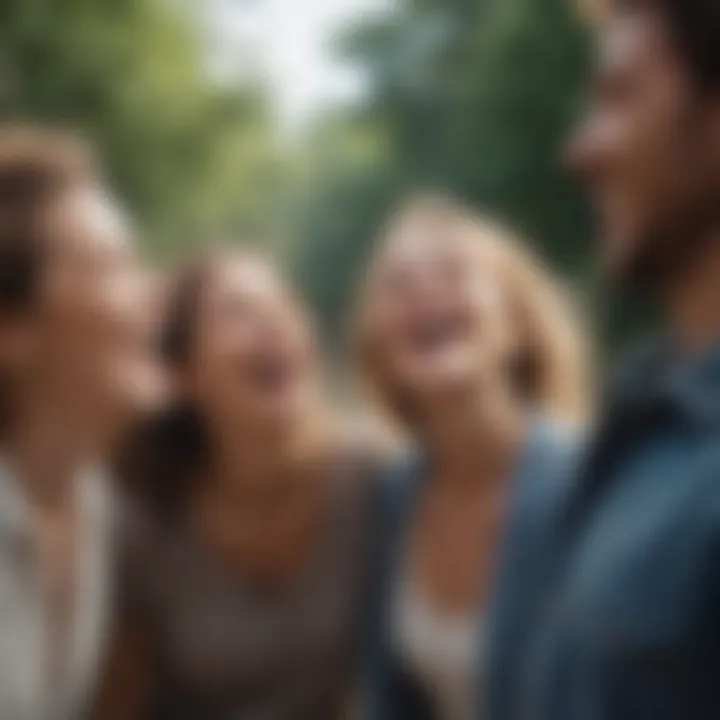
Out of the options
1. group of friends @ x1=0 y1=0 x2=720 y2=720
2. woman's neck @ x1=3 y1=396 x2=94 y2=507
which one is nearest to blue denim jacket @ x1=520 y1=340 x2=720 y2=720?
group of friends @ x1=0 y1=0 x2=720 y2=720

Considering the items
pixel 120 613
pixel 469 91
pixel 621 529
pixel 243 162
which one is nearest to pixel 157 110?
pixel 243 162

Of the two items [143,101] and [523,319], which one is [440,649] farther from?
[143,101]

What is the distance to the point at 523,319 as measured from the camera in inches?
33.1

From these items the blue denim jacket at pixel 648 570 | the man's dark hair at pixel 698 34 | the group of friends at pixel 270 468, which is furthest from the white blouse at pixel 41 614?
the man's dark hair at pixel 698 34

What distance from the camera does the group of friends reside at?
839 mm

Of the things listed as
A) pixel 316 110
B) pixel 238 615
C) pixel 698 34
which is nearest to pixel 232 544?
pixel 238 615

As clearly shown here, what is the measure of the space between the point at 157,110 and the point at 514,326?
0.25m

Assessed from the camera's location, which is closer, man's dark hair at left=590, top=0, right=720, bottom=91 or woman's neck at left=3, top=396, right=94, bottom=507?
man's dark hair at left=590, top=0, right=720, bottom=91

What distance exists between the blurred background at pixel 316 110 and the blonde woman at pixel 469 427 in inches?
0.8

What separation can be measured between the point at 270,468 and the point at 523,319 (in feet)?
0.59

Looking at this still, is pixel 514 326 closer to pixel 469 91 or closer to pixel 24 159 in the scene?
pixel 469 91

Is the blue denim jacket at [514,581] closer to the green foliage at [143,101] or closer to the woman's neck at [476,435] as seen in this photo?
the woman's neck at [476,435]

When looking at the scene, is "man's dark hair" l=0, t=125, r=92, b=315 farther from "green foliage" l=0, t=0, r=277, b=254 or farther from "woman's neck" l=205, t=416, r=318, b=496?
"woman's neck" l=205, t=416, r=318, b=496

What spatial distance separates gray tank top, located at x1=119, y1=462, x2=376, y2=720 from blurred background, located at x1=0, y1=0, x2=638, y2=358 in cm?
13
